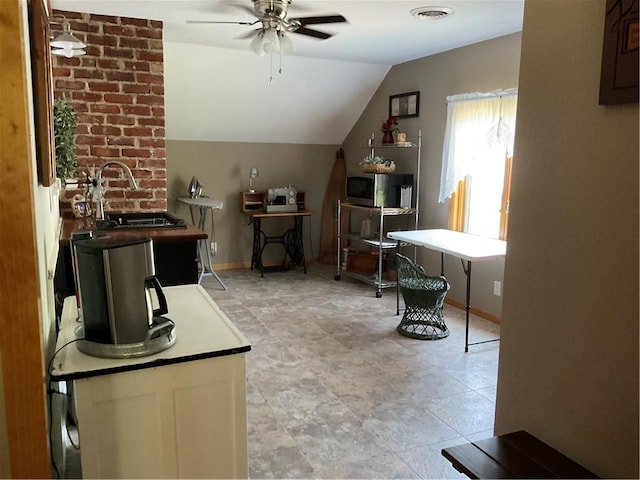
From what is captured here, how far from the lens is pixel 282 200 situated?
240 inches

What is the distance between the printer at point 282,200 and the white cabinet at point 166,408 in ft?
14.0

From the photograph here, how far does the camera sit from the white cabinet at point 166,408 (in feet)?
4.88

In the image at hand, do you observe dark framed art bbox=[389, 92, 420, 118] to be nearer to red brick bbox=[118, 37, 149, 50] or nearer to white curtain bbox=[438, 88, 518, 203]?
white curtain bbox=[438, 88, 518, 203]

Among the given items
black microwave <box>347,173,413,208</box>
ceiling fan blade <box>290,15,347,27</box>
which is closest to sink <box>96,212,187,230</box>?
ceiling fan blade <box>290,15,347,27</box>

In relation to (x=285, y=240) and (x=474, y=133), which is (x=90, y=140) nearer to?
(x=285, y=240)

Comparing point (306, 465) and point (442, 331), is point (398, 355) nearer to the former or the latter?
point (442, 331)

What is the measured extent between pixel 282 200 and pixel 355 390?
11.0 feet

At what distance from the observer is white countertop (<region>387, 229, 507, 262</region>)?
11.9ft

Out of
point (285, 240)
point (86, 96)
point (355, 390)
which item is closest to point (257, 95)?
point (285, 240)

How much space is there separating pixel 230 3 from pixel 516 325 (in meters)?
2.86

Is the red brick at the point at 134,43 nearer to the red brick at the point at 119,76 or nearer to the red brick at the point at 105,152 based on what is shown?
the red brick at the point at 119,76

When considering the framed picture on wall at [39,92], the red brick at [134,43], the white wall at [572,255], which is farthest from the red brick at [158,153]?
the white wall at [572,255]

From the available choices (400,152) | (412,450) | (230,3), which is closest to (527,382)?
(412,450)

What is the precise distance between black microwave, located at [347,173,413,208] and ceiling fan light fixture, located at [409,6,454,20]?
171 centimetres
